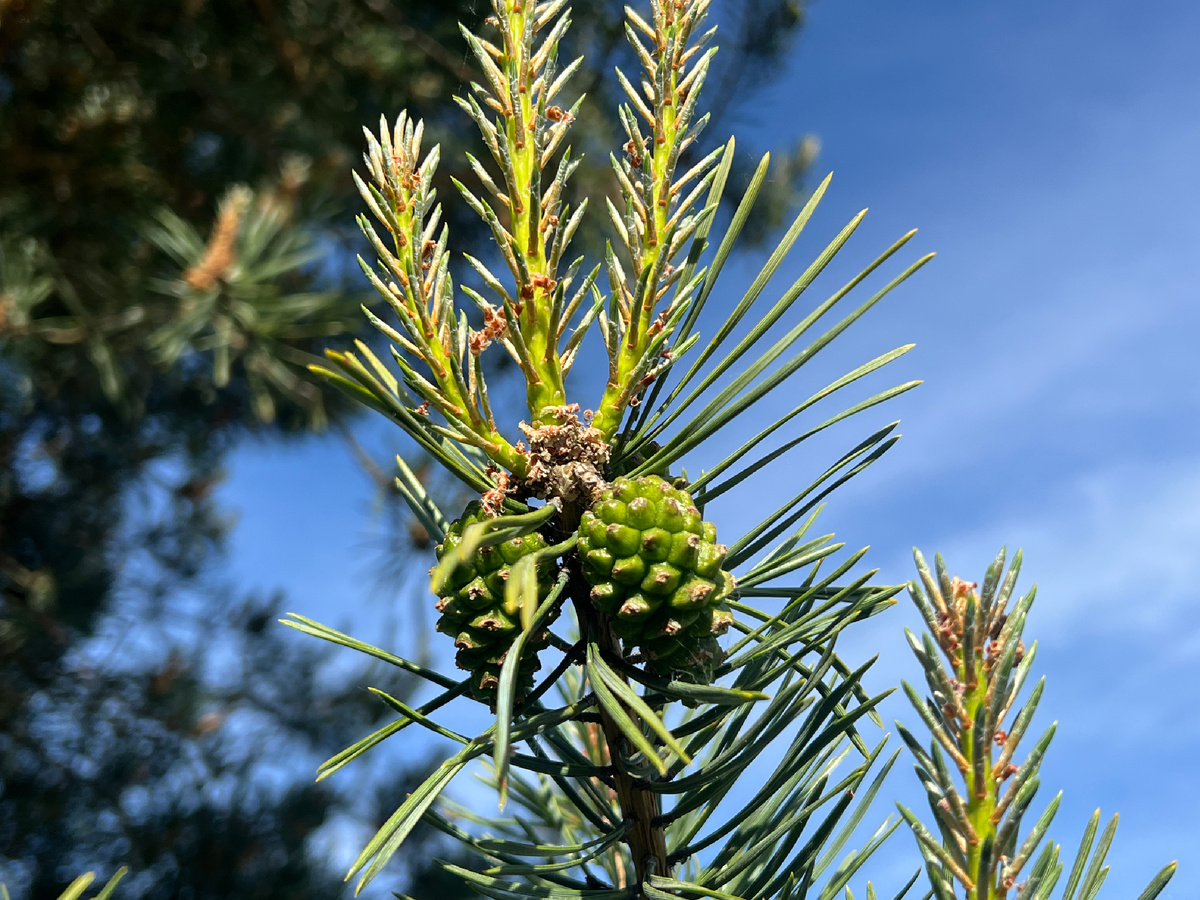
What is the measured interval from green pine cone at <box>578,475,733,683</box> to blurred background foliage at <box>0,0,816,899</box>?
1.34 meters

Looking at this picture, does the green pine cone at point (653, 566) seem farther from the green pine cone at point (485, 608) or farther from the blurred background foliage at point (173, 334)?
the blurred background foliage at point (173, 334)

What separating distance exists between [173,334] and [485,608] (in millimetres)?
1389

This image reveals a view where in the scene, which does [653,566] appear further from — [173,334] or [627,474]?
[173,334]

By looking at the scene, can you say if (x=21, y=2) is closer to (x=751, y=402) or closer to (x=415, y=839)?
(x=751, y=402)

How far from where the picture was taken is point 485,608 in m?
0.36

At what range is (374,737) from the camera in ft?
1.22

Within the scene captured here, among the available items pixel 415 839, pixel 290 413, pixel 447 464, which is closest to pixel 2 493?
pixel 290 413

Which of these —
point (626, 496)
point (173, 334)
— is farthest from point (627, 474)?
point (173, 334)

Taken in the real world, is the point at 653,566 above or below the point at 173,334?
below

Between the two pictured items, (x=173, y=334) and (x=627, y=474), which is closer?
(x=627, y=474)

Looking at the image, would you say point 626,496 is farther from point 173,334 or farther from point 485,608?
point 173,334

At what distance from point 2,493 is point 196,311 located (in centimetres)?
96

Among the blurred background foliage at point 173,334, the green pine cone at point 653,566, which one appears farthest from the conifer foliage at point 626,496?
the blurred background foliage at point 173,334

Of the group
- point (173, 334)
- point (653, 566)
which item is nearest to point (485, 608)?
point (653, 566)
